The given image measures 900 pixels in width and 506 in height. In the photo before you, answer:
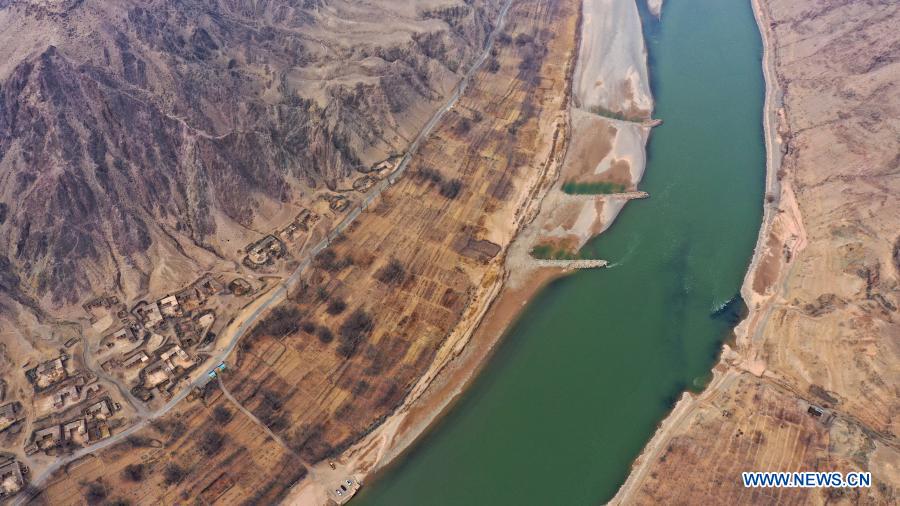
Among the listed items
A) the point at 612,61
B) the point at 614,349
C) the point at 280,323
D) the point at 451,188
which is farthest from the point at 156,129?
the point at 612,61

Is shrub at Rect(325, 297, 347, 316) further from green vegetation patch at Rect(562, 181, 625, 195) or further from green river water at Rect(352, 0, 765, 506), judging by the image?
green vegetation patch at Rect(562, 181, 625, 195)

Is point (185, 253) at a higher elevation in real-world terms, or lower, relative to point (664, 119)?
higher

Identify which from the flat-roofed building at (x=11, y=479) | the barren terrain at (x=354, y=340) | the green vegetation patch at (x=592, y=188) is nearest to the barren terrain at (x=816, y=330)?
the green vegetation patch at (x=592, y=188)

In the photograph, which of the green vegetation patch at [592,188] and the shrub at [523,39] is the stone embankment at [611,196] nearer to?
the green vegetation patch at [592,188]

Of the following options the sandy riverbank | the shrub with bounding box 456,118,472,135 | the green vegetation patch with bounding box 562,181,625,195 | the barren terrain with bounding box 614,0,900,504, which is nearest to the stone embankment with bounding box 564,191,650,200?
the green vegetation patch with bounding box 562,181,625,195

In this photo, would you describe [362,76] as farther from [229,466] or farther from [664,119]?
[229,466]

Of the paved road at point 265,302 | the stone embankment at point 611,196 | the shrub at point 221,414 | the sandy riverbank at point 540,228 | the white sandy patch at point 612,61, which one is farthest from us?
the white sandy patch at point 612,61

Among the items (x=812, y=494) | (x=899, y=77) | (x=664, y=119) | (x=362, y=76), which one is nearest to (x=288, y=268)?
(x=362, y=76)
